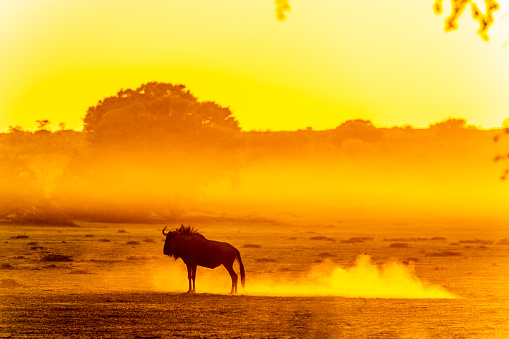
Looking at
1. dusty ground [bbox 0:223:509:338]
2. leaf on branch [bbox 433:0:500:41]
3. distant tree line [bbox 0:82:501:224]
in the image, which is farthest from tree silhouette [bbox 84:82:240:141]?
leaf on branch [bbox 433:0:500:41]

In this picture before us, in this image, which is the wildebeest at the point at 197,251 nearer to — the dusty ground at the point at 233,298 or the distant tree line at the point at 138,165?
the dusty ground at the point at 233,298

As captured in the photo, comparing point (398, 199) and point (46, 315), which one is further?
point (398, 199)

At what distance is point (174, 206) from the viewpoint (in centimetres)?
8294

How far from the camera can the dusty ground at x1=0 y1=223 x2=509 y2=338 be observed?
17.8 meters

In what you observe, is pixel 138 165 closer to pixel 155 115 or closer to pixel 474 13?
pixel 155 115

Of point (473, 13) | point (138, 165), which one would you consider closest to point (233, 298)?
point (473, 13)

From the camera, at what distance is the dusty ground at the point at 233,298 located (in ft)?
58.3

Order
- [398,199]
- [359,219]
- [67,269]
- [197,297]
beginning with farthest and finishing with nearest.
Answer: [398,199] < [359,219] < [67,269] < [197,297]

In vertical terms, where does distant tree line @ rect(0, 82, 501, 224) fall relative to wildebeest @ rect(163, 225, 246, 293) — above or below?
above

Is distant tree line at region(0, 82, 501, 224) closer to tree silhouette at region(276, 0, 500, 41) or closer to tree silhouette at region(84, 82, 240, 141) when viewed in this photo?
tree silhouette at region(84, 82, 240, 141)

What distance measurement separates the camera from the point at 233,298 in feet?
75.3

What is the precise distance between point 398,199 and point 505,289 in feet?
310

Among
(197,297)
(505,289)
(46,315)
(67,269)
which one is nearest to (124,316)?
(46,315)

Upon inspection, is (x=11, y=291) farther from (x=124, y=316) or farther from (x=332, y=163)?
(x=332, y=163)
